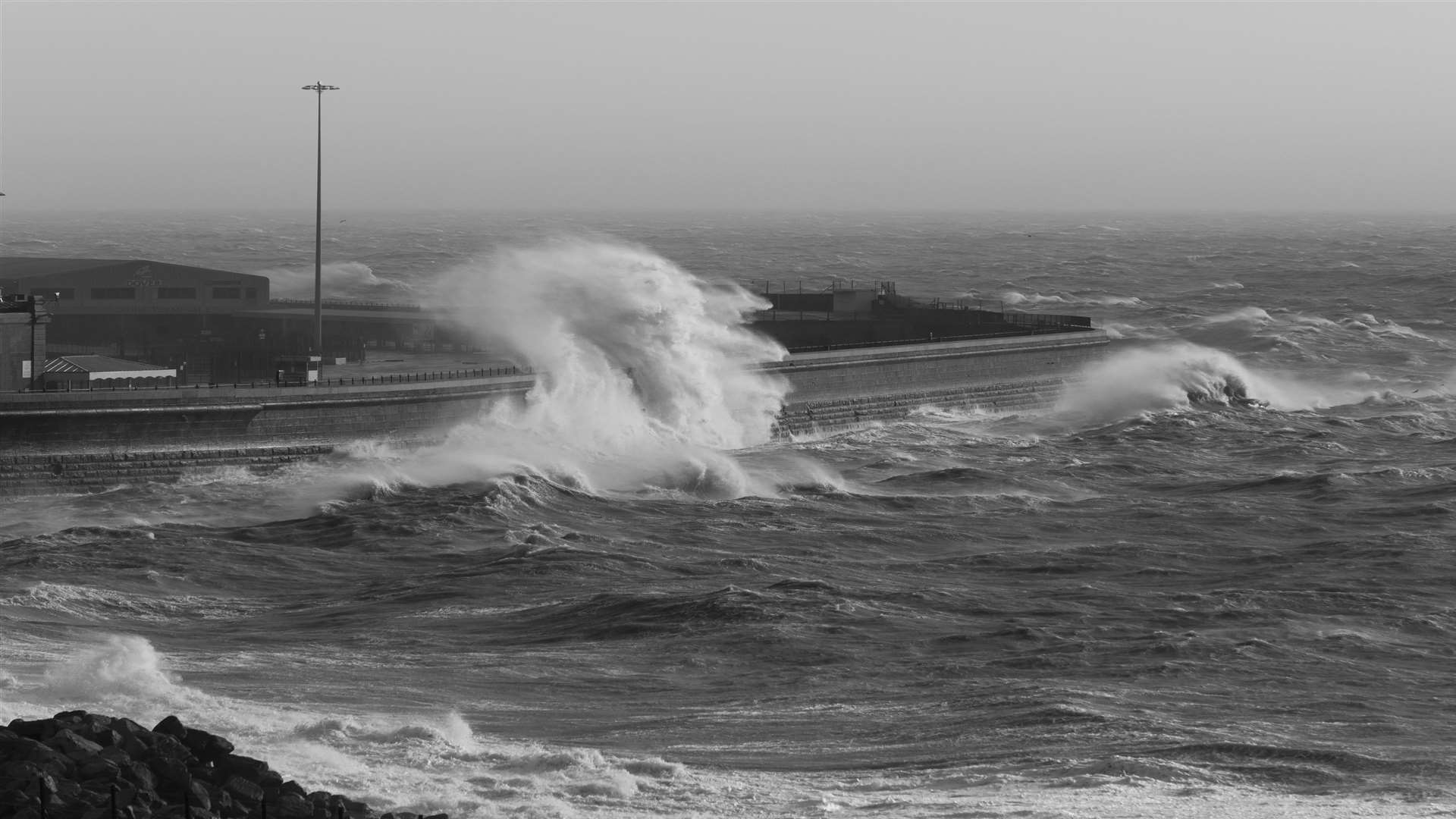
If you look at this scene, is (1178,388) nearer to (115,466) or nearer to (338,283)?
(115,466)

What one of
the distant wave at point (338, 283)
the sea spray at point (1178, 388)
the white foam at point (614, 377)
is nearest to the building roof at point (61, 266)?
the white foam at point (614, 377)

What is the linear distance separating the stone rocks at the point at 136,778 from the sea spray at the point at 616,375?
68.5ft

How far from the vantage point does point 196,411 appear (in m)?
35.4

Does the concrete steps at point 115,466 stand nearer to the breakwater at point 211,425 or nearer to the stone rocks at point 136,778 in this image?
the breakwater at point 211,425

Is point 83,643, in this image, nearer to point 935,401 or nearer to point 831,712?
point 831,712

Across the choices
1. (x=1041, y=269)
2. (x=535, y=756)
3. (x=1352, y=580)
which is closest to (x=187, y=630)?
(x=535, y=756)

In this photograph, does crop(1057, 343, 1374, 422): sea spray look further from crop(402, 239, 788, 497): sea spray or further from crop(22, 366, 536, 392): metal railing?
crop(22, 366, 536, 392): metal railing

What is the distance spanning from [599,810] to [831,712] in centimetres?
436

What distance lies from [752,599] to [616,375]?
64.3 feet

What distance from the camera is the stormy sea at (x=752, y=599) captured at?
1762 cm

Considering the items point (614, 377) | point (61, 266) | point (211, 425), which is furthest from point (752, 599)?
point (61, 266)

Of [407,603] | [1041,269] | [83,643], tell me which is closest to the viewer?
[83,643]

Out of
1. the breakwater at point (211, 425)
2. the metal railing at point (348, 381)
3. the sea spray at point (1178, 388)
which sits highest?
the metal railing at point (348, 381)

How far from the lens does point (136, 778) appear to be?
48.6ft
